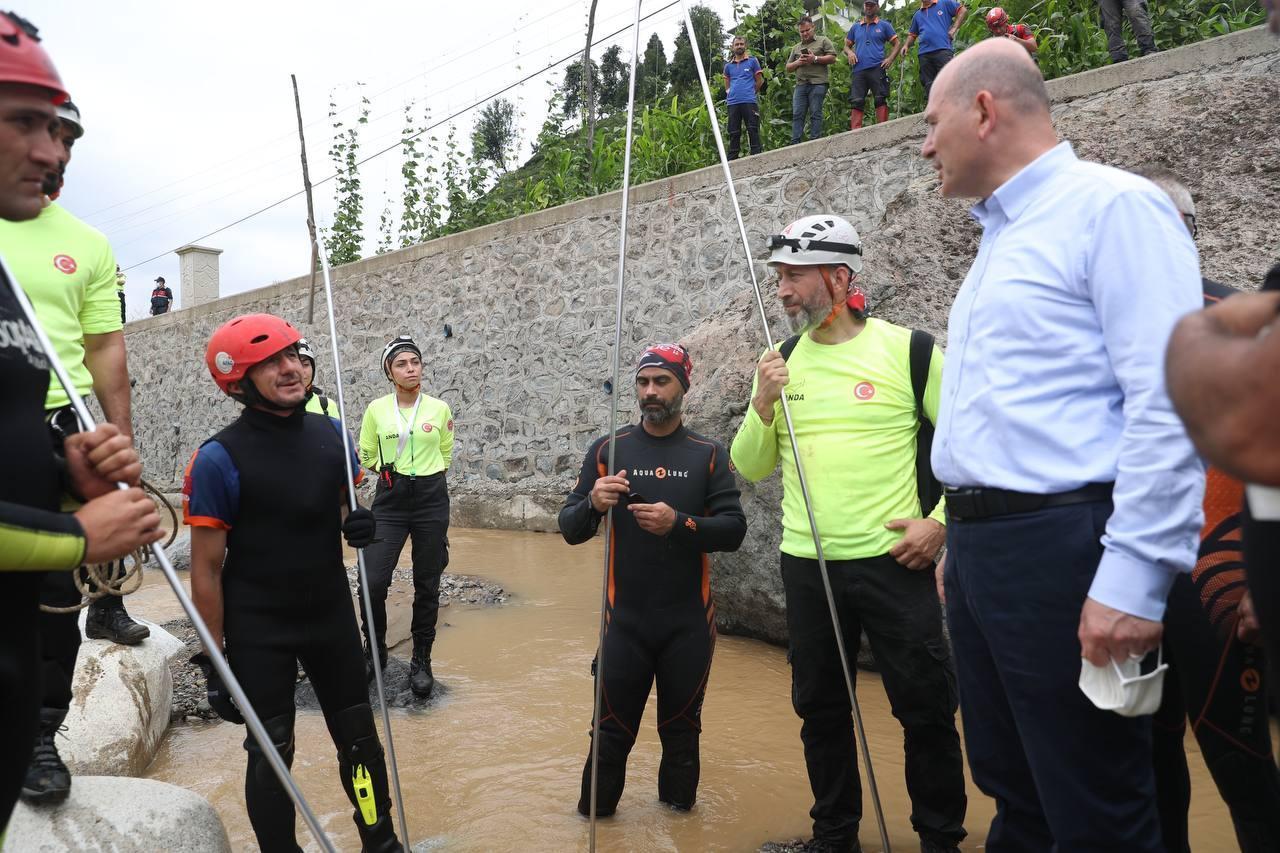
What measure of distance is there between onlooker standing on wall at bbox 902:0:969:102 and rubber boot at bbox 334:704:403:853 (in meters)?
7.39

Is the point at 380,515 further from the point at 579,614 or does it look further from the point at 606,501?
the point at 606,501

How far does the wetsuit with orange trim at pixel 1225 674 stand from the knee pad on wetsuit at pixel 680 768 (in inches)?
71.7

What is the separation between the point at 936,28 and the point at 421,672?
6845 millimetres

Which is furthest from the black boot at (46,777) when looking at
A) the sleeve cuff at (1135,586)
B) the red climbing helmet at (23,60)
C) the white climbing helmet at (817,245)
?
the sleeve cuff at (1135,586)

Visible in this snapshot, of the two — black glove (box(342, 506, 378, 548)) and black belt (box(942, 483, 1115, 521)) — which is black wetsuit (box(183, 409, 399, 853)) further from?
black belt (box(942, 483, 1115, 521))

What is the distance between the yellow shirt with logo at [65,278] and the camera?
2924mm

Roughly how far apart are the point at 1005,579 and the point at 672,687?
1788mm

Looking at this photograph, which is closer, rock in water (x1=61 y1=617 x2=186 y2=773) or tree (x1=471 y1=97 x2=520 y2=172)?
rock in water (x1=61 y1=617 x2=186 y2=773)

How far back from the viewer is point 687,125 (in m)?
11.4

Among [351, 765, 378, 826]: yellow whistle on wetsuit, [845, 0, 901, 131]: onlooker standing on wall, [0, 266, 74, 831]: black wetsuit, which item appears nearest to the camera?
[0, 266, 74, 831]: black wetsuit

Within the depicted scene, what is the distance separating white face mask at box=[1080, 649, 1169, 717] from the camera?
1.66 metres

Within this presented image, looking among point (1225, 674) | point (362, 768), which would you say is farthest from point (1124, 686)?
point (362, 768)

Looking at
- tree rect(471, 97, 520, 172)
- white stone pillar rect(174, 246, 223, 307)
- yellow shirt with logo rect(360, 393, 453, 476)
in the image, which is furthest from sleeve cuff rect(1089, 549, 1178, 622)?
white stone pillar rect(174, 246, 223, 307)

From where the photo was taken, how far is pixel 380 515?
559 cm
